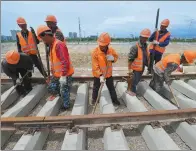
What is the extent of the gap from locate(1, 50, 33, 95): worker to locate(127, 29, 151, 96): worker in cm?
237

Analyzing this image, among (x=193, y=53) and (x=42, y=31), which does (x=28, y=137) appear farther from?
(x=193, y=53)

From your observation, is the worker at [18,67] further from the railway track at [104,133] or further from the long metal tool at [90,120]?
the long metal tool at [90,120]

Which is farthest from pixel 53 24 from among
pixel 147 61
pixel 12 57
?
pixel 147 61

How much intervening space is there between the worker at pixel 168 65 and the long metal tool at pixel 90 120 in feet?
4.24

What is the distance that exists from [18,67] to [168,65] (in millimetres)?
3381

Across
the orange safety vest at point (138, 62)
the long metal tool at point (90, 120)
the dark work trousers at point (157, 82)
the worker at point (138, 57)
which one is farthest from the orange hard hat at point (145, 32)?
the long metal tool at point (90, 120)

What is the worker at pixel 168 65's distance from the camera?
4.63 meters

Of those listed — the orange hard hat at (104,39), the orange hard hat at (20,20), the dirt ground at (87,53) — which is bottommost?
the dirt ground at (87,53)

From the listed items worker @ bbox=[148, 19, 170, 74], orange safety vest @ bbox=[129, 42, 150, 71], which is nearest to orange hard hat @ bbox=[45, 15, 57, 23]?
orange safety vest @ bbox=[129, 42, 150, 71]

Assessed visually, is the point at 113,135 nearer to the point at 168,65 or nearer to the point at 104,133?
the point at 104,133

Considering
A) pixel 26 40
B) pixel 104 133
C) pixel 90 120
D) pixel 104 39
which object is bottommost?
pixel 104 133

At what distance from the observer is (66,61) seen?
4277 mm

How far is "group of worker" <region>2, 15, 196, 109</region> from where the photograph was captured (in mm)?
4289

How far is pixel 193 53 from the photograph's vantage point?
4.58 m
